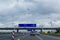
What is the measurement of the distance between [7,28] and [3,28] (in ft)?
11.6

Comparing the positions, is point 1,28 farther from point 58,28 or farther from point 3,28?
point 58,28

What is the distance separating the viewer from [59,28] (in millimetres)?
179750

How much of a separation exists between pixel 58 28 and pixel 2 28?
49.8 meters

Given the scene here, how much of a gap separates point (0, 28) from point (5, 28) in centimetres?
442

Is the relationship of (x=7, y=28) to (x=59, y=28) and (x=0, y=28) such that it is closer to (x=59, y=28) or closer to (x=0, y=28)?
(x=0, y=28)

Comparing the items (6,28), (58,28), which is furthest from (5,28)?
(58,28)

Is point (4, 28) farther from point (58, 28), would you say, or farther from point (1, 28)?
point (58, 28)

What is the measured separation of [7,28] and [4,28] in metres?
2.63

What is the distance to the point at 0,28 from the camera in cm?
17588

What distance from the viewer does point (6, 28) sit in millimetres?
175875

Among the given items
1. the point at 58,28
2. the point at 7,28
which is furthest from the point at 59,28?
the point at 7,28

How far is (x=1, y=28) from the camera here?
176125mm

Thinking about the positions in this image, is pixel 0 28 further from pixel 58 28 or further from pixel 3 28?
pixel 58 28

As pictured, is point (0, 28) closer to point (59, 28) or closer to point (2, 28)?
point (2, 28)
